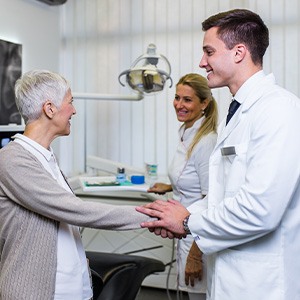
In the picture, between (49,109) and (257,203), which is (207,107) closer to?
(49,109)

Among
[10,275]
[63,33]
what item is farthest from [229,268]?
[63,33]

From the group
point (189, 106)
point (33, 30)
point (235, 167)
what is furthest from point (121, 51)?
point (235, 167)

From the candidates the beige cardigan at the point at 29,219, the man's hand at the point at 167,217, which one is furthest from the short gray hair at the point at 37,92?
the man's hand at the point at 167,217

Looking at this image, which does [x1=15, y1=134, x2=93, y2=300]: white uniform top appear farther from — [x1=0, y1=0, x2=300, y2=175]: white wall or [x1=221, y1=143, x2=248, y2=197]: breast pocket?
[x1=0, y1=0, x2=300, y2=175]: white wall

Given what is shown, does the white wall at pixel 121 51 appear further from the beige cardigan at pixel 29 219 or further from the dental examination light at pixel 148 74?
the beige cardigan at pixel 29 219

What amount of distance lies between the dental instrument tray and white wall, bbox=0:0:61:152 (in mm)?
1065

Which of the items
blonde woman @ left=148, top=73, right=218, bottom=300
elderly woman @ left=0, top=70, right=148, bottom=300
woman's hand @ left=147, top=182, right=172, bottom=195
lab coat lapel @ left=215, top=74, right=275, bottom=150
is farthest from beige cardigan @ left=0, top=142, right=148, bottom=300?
woman's hand @ left=147, top=182, right=172, bottom=195

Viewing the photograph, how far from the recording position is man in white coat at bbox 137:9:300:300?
129 centimetres

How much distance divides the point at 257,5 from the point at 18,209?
100 inches

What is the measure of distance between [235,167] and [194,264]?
0.88 meters

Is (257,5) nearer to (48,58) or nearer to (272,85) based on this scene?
(48,58)

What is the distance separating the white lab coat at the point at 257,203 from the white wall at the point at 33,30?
247 cm

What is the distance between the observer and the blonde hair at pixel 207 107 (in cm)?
230

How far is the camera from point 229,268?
4.74ft
